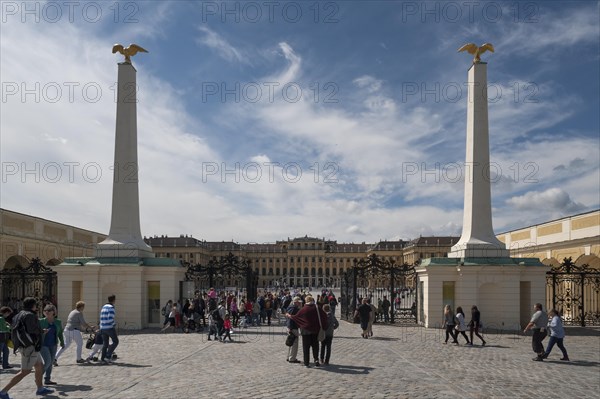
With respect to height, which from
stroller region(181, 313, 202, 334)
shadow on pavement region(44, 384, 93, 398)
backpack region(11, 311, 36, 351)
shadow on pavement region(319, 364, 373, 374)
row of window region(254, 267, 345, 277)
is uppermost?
backpack region(11, 311, 36, 351)

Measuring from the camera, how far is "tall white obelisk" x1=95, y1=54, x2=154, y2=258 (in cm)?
2525

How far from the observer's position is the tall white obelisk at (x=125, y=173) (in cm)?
2525

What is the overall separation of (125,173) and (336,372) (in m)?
15.2

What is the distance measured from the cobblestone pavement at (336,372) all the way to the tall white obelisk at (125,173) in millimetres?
6085

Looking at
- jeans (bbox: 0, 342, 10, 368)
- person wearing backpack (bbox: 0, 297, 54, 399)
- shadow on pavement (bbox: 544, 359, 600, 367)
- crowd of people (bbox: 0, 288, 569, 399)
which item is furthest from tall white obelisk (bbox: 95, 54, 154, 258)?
shadow on pavement (bbox: 544, 359, 600, 367)

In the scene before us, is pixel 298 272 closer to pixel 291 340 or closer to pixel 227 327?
pixel 227 327

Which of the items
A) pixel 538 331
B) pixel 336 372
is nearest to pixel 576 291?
pixel 538 331

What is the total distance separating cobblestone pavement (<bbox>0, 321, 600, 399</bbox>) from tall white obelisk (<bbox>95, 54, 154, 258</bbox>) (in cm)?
609

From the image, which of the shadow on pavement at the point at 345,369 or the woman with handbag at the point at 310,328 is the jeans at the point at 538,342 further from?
the woman with handbag at the point at 310,328

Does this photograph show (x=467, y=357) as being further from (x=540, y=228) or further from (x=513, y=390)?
(x=540, y=228)

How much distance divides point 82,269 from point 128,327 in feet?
9.71

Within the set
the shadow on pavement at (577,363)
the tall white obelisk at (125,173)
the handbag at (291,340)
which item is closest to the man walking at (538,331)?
the shadow on pavement at (577,363)

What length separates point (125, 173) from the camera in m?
25.4

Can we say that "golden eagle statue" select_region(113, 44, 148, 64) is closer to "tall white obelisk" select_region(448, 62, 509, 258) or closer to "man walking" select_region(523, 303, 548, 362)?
"tall white obelisk" select_region(448, 62, 509, 258)
